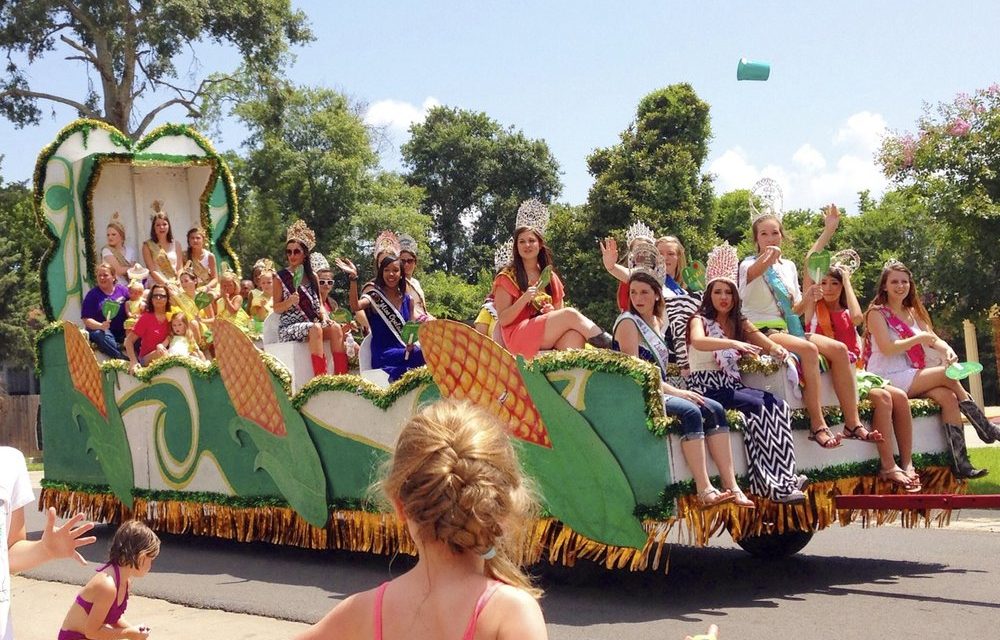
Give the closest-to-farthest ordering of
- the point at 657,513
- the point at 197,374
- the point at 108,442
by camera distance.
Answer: the point at 657,513
the point at 197,374
the point at 108,442

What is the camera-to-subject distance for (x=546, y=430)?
763 centimetres

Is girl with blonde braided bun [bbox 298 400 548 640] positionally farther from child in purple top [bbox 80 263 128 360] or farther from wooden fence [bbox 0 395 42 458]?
wooden fence [bbox 0 395 42 458]

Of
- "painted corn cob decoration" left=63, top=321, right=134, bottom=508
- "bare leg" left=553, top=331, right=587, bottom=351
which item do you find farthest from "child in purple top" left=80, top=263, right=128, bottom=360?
"bare leg" left=553, top=331, right=587, bottom=351

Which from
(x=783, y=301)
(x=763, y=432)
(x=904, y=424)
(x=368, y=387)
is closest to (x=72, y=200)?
(x=368, y=387)

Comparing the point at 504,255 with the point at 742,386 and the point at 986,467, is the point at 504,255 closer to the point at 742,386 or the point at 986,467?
the point at 742,386

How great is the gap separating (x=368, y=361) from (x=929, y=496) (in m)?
4.66

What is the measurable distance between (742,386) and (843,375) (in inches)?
29.4

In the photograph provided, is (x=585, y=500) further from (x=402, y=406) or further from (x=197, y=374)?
(x=197, y=374)

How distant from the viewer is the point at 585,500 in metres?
7.40

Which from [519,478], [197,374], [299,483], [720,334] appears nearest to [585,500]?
[720,334]

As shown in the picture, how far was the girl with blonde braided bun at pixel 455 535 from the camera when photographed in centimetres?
231

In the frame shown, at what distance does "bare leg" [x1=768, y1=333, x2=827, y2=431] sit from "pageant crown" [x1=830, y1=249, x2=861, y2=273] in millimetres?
1701

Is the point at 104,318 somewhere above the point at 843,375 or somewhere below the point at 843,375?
above

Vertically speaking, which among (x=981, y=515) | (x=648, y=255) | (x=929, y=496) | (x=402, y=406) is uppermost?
(x=648, y=255)
